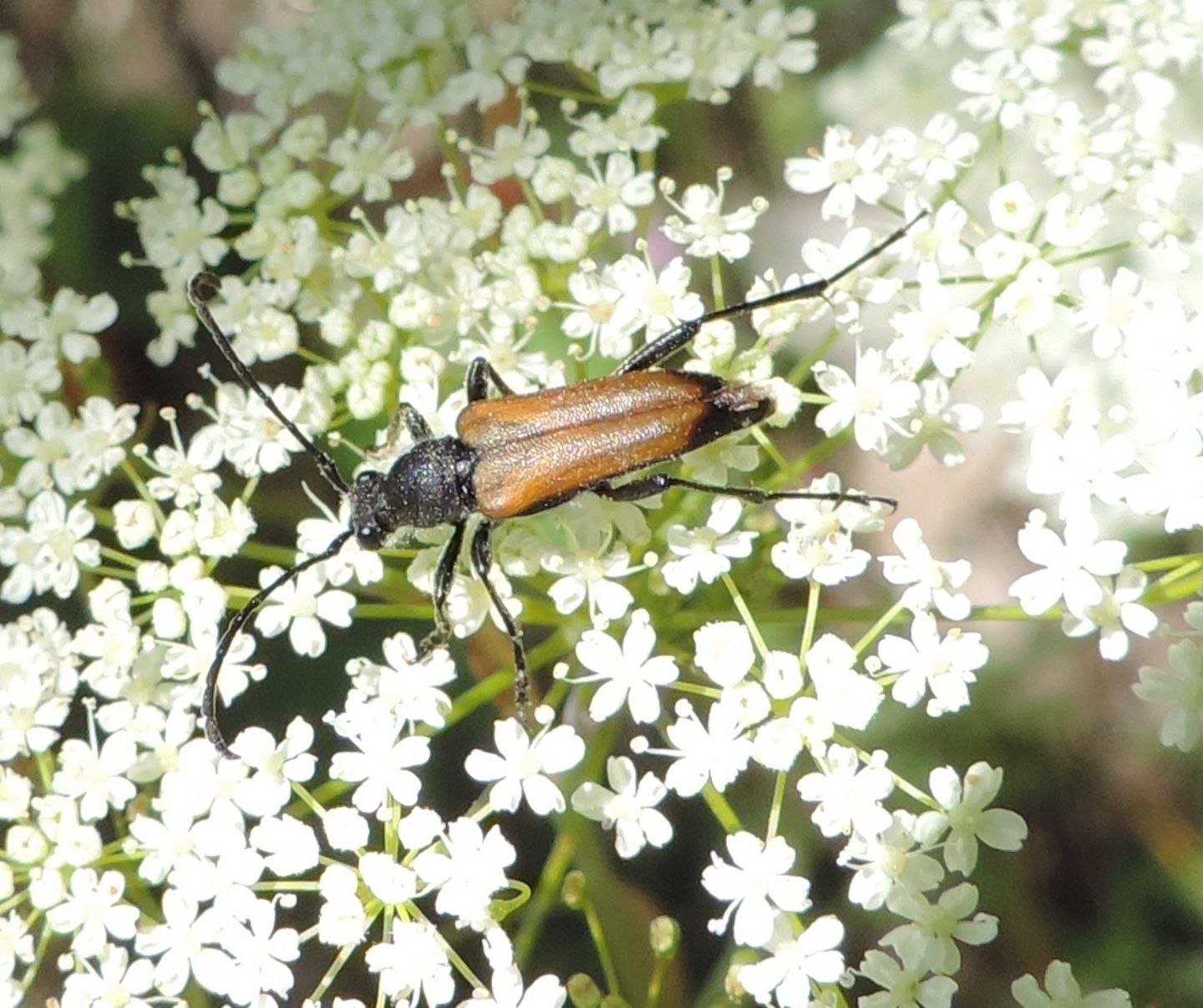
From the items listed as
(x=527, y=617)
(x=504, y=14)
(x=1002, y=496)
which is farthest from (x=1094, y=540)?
(x=504, y=14)

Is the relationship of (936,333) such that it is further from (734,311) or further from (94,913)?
(94,913)

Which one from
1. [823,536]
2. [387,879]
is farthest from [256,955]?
[823,536]

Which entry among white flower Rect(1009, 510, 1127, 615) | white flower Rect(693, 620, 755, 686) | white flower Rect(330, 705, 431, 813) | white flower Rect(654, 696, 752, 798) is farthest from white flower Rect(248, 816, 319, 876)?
white flower Rect(1009, 510, 1127, 615)

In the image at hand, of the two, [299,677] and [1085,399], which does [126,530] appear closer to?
[299,677]

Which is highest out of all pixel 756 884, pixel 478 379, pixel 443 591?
pixel 478 379

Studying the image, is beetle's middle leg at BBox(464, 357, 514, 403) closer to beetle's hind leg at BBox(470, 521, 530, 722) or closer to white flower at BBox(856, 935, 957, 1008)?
beetle's hind leg at BBox(470, 521, 530, 722)
